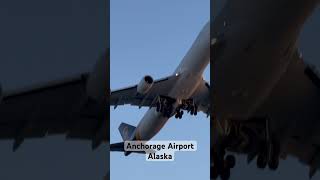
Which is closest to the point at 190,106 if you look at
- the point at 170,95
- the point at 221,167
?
the point at 170,95

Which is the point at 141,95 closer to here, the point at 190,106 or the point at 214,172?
the point at 190,106

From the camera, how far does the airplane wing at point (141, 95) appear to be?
2.54 meters

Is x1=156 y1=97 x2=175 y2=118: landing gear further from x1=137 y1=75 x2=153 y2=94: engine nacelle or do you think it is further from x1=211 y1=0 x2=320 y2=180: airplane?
x1=211 y1=0 x2=320 y2=180: airplane

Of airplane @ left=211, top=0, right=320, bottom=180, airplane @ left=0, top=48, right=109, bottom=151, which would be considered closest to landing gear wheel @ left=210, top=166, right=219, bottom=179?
airplane @ left=211, top=0, right=320, bottom=180

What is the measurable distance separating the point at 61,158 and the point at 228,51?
1.26 meters

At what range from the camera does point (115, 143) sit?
8.55 feet

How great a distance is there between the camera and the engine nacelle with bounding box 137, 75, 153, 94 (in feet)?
8.61

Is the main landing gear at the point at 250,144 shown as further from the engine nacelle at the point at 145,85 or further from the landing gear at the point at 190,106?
the engine nacelle at the point at 145,85

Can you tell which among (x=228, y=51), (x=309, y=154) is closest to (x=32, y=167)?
(x=228, y=51)

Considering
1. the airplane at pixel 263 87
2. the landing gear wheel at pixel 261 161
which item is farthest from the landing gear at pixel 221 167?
the landing gear wheel at pixel 261 161

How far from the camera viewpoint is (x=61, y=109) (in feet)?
9.96

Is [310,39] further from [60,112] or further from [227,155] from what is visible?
[60,112]

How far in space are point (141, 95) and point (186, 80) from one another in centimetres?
29

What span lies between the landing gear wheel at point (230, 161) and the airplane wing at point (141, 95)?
1.83 ft
